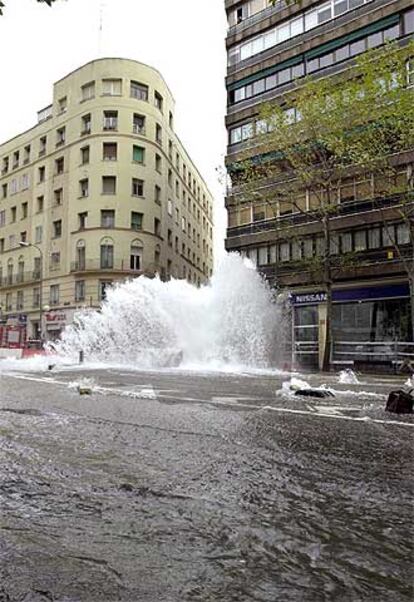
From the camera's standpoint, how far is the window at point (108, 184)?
150 feet

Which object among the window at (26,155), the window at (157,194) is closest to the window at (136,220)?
the window at (157,194)

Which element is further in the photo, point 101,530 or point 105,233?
point 105,233

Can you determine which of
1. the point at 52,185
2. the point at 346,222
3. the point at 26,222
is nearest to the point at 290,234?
the point at 346,222

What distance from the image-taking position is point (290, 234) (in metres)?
27.9

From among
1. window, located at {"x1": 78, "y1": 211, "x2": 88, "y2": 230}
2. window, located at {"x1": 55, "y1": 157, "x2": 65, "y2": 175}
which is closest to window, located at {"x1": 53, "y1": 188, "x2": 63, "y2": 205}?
window, located at {"x1": 55, "y1": 157, "x2": 65, "y2": 175}

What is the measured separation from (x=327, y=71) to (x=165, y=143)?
24.1 m

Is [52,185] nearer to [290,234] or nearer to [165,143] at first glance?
[165,143]

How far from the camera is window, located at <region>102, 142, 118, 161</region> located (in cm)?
4602

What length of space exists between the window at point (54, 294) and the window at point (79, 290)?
271 cm

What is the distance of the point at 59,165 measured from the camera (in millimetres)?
49562

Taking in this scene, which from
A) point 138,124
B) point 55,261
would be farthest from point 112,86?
point 55,261

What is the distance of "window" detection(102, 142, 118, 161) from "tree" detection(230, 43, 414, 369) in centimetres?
2165

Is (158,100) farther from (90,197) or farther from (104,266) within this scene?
(104,266)

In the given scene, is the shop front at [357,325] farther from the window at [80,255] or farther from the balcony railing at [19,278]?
the balcony railing at [19,278]
